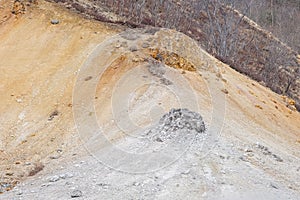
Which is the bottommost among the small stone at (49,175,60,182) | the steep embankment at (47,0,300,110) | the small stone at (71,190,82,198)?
the steep embankment at (47,0,300,110)

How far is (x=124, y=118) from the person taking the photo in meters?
12.6

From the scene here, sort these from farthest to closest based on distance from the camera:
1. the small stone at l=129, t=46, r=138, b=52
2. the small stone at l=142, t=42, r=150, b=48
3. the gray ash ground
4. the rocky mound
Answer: the small stone at l=142, t=42, r=150, b=48 < the small stone at l=129, t=46, r=138, b=52 < the rocky mound < the gray ash ground

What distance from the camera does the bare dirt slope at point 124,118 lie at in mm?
9469

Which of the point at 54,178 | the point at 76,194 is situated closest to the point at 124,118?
the point at 54,178

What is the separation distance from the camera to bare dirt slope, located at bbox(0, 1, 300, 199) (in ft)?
31.1

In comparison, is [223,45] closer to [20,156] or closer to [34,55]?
[34,55]

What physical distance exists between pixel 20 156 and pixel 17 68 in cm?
483

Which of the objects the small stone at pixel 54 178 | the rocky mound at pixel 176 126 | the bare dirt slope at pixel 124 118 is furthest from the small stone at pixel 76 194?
the rocky mound at pixel 176 126

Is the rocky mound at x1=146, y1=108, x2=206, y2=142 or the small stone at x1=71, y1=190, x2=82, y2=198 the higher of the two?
the rocky mound at x1=146, y1=108, x2=206, y2=142

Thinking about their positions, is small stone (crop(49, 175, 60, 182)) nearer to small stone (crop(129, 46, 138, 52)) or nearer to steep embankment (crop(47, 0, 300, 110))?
small stone (crop(129, 46, 138, 52))

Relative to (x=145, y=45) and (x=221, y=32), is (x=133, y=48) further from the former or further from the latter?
(x=221, y=32)

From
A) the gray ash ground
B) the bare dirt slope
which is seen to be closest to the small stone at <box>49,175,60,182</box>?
the bare dirt slope

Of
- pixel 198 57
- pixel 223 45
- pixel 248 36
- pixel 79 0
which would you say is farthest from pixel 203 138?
pixel 248 36

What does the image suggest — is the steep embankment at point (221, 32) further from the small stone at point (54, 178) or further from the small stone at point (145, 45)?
the small stone at point (54, 178)
